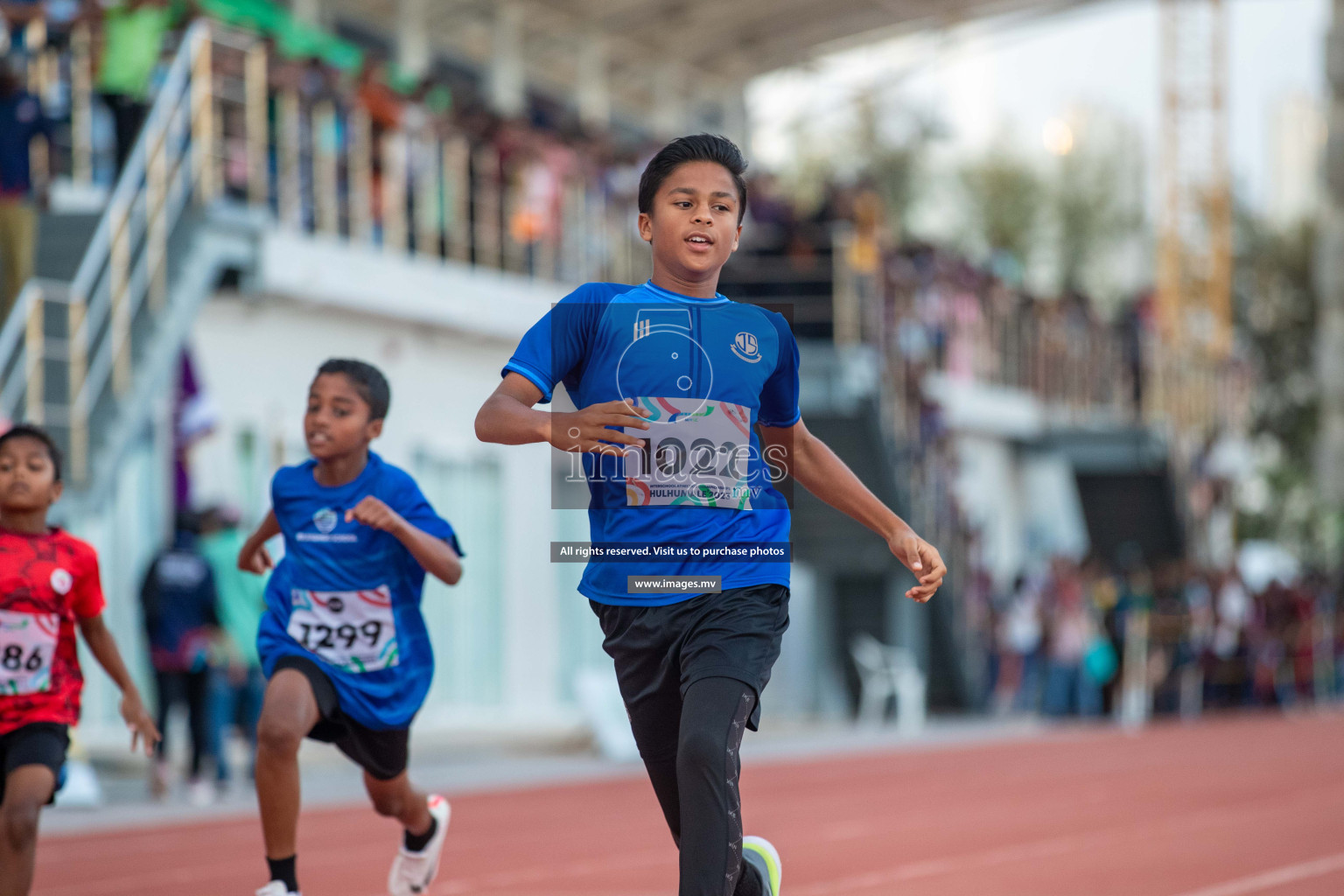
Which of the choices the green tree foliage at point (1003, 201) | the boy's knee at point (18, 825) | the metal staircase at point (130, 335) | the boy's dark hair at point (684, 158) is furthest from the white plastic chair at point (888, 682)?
the green tree foliage at point (1003, 201)

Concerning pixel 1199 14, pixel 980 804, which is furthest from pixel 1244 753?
pixel 1199 14

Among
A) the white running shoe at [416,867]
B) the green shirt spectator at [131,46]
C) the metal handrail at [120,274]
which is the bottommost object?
the white running shoe at [416,867]

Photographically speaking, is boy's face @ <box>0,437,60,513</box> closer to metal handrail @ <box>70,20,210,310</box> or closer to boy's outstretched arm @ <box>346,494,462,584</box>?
boy's outstretched arm @ <box>346,494,462,584</box>

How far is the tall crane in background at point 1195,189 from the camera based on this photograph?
53.6m

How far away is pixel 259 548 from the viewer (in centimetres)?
643

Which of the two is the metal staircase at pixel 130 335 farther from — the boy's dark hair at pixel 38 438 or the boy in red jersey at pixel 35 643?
the boy in red jersey at pixel 35 643

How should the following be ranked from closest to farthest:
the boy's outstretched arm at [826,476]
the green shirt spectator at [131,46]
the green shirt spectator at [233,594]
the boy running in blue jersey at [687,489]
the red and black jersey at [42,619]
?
the boy running in blue jersey at [687,489], the boy's outstretched arm at [826,476], the red and black jersey at [42,619], the green shirt spectator at [233,594], the green shirt spectator at [131,46]

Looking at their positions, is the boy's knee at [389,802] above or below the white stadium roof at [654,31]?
below

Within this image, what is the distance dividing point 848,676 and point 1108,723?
3450 mm

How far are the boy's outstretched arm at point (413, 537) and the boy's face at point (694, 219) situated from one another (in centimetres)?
137

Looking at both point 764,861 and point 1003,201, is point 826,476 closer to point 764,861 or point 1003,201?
point 764,861

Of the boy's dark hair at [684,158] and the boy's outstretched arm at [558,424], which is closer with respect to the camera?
the boy's outstretched arm at [558,424]

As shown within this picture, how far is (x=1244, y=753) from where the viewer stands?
1742 cm

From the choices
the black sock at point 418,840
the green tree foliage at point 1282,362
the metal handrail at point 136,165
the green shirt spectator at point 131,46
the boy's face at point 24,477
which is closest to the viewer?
the boy's face at point 24,477
